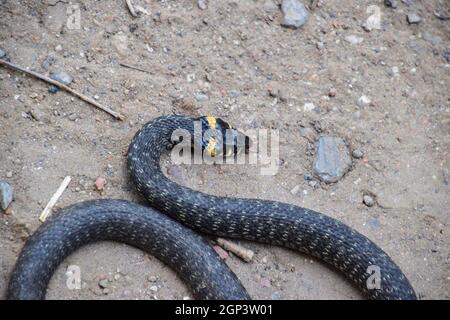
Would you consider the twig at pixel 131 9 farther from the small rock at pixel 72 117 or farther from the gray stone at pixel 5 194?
the gray stone at pixel 5 194

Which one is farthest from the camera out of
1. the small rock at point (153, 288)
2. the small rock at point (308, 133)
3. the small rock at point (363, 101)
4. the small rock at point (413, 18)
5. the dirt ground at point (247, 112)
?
the small rock at point (413, 18)

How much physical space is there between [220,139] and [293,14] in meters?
2.42

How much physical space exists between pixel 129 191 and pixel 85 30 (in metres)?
2.43

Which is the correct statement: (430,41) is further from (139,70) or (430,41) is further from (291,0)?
(139,70)

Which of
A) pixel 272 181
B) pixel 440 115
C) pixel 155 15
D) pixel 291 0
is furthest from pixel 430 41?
pixel 155 15

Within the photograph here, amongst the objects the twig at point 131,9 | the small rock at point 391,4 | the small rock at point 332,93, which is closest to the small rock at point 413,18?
the small rock at point 391,4

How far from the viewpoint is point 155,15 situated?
8.13m

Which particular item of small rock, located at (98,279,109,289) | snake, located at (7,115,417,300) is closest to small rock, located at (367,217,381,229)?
snake, located at (7,115,417,300)

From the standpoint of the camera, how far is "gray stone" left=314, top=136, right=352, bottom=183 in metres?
7.36

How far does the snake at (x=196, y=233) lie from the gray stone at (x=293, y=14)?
9.11 feet

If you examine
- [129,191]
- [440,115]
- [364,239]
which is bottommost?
[129,191]

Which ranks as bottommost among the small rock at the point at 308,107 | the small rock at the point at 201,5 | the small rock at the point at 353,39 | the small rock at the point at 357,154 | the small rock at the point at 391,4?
the small rock at the point at 357,154

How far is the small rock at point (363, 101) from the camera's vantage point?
26.2 feet

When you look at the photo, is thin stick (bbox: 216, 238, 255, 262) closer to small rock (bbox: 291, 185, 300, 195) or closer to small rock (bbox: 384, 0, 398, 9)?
small rock (bbox: 291, 185, 300, 195)
